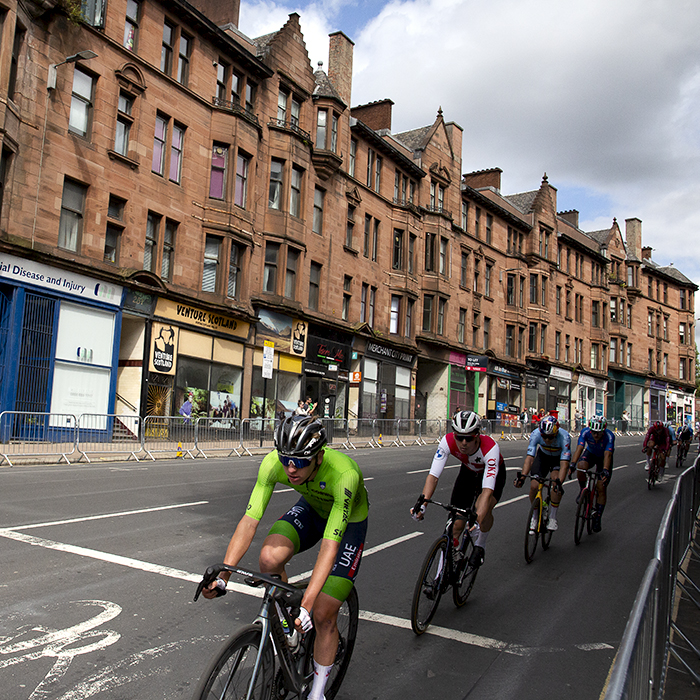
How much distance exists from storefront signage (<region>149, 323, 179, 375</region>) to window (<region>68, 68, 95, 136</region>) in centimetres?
674

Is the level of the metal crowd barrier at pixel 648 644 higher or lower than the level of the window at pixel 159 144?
lower

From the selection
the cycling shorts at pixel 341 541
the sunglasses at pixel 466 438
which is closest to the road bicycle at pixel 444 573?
the sunglasses at pixel 466 438

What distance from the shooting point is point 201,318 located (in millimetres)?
25203

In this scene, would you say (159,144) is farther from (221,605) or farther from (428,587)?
(428,587)

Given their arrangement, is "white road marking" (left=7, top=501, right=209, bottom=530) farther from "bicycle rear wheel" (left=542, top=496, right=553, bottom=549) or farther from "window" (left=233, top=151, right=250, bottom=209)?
"window" (left=233, top=151, right=250, bottom=209)

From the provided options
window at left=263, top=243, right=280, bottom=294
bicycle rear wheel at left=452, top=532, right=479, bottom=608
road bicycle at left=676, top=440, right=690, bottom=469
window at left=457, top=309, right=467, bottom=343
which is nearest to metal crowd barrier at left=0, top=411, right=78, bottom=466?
window at left=263, top=243, right=280, bottom=294

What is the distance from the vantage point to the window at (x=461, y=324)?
4279 centimetres

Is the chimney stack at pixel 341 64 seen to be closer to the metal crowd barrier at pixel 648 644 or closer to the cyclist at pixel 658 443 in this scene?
the cyclist at pixel 658 443

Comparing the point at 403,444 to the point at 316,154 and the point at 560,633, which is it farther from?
the point at 560,633

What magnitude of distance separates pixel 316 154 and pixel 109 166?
11.2 m

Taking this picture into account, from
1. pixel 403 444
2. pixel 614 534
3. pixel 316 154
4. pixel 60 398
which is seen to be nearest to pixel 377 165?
pixel 316 154

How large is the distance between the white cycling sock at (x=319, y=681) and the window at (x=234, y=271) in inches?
927

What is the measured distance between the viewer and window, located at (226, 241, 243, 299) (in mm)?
26625

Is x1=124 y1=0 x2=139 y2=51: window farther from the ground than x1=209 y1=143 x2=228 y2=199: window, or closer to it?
farther from the ground
